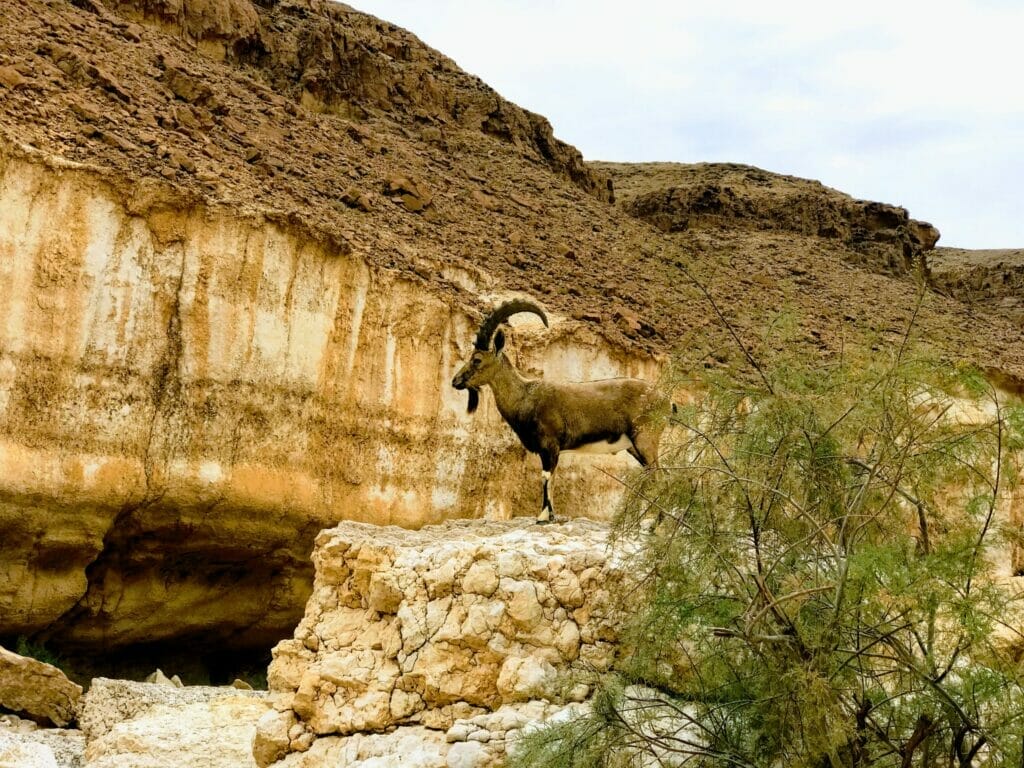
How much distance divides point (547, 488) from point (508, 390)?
5.62 feet

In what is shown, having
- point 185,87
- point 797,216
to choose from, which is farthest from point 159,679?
point 797,216

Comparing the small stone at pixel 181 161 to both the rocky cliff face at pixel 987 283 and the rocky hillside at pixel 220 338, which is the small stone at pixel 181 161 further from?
the rocky cliff face at pixel 987 283

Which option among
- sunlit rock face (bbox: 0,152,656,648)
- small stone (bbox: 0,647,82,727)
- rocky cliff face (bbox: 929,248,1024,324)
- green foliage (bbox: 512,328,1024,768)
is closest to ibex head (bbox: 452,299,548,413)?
sunlit rock face (bbox: 0,152,656,648)

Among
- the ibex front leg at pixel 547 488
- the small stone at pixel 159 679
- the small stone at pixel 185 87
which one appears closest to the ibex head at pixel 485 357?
the ibex front leg at pixel 547 488

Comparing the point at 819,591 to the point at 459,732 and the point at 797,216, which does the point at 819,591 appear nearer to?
the point at 459,732

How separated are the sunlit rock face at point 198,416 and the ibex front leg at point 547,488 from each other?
9.77 ft

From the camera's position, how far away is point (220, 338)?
68.4ft

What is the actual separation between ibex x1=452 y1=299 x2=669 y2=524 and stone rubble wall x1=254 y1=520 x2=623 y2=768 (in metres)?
3.55

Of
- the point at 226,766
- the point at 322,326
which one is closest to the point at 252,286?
the point at 322,326

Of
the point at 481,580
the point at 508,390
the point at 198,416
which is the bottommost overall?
the point at 481,580

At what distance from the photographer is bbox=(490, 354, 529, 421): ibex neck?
17.2m

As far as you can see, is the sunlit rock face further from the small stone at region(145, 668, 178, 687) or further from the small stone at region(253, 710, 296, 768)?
the small stone at region(253, 710, 296, 768)

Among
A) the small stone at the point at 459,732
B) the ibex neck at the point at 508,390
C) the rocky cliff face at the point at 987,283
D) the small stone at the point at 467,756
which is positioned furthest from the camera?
the rocky cliff face at the point at 987,283

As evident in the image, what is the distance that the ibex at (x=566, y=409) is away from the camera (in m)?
16.9
